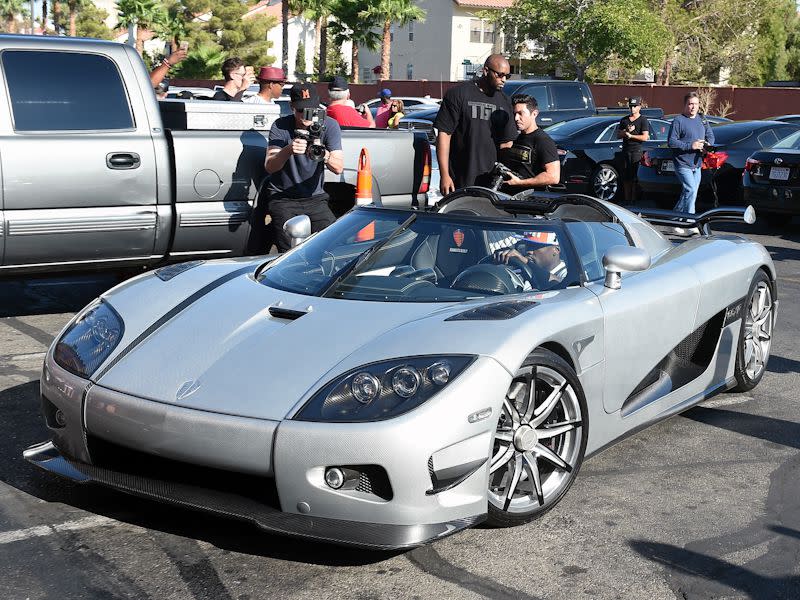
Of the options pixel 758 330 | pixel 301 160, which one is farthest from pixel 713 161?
pixel 758 330

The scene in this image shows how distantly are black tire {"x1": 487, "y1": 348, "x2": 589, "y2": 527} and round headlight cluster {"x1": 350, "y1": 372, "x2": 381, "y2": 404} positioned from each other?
0.50m

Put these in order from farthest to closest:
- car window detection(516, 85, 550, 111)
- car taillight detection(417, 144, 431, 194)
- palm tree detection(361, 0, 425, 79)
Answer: palm tree detection(361, 0, 425, 79)
car window detection(516, 85, 550, 111)
car taillight detection(417, 144, 431, 194)

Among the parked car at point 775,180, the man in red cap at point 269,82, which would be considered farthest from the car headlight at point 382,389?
the parked car at point 775,180

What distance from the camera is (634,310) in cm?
488

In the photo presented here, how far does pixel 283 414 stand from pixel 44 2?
99.7 metres

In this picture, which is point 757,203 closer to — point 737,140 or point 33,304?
point 737,140

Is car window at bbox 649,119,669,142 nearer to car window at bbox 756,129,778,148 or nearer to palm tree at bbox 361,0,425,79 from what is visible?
car window at bbox 756,129,778,148

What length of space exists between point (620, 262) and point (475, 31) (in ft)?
209

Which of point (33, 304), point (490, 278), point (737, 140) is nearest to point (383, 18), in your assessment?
point (737, 140)

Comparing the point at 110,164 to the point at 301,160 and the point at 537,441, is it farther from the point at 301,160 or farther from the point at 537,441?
the point at 537,441

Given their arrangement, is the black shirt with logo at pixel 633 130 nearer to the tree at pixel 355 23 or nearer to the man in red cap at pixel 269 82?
the man in red cap at pixel 269 82

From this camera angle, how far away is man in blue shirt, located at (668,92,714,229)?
13742 millimetres

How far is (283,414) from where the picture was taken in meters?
3.72

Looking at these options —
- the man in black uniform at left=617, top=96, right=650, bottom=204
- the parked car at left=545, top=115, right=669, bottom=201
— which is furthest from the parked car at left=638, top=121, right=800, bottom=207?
the parked car at left=545, top=115, right=669, bottom=201
